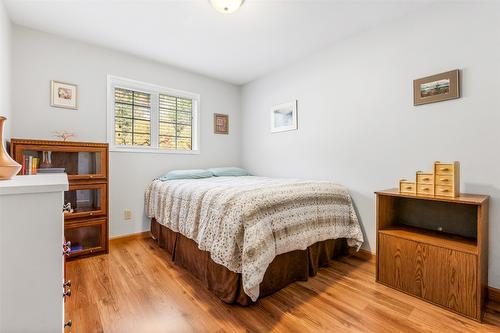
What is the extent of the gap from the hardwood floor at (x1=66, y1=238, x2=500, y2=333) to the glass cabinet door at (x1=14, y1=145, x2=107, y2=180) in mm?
1004

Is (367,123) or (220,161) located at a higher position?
(367,123)

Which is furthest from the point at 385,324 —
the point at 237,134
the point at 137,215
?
the point at 237,134

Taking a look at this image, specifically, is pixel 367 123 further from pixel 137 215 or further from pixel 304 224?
pixel 137 215

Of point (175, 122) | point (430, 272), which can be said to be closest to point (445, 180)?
point (430, 272)

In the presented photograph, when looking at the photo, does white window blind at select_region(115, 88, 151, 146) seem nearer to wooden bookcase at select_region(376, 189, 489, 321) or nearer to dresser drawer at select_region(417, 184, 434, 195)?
wooden bookcase at select_region(376, 189, 489, 321)

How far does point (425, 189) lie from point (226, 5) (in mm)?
2230

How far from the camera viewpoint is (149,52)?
9.67 feet

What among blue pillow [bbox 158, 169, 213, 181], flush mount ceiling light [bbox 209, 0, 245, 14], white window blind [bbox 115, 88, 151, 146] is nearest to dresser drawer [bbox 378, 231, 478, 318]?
blue pillow [bbox 158, 169, 213, 181]

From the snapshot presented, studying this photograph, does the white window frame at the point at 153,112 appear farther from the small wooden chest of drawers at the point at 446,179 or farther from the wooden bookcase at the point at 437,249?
the small wooden chest of drawers at the point at 446,179

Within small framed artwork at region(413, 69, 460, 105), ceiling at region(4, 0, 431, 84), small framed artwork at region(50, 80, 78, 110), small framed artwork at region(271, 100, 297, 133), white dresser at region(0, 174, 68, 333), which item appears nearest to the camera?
white dresser at region(0, 174, 68, 333)

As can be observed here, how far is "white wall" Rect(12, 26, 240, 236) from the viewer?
2395 mm

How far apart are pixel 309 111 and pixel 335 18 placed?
42.0 inches

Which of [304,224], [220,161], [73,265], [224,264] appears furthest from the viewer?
[220,161]

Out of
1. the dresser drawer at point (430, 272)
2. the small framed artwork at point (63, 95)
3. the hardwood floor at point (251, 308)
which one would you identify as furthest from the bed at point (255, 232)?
the small framed artwork at point (63, 95)
